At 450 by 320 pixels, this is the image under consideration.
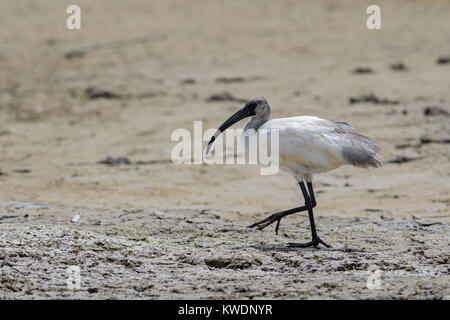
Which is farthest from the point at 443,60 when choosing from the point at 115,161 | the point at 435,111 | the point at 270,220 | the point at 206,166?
the point at 270,220

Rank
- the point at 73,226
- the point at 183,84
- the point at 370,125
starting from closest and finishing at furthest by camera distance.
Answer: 1. the point at 73,226
2. the point at 370,125
3. the point at 183,84


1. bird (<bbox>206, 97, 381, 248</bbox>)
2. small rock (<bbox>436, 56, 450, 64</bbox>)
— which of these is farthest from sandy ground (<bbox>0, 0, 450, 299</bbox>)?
bird (<bbox>206, 97, 381, 248</bbox>)

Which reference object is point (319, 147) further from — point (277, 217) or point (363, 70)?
point (363, 70)

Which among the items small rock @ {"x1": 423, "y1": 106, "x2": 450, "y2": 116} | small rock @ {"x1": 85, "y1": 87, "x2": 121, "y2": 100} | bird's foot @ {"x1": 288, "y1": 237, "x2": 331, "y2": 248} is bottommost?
bird's foot @ {"x1": 288, "y1": 237, "x2": 331, "y2": 248}

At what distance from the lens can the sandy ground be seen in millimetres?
5496

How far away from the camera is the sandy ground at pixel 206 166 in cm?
550

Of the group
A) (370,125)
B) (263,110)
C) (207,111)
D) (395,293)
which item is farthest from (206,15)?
(395,293)

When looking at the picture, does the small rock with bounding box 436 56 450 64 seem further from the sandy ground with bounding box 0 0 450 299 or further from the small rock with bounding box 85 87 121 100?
the small rock with bounding box 85 87 121 100

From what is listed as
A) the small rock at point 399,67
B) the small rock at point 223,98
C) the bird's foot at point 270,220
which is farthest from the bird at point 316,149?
the small rock at point 399,67

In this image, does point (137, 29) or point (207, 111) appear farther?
point (137, 29)
